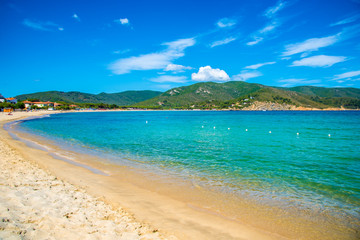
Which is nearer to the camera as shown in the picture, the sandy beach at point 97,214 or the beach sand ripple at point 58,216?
the beach sand ripple at point 58,216

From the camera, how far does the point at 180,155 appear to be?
18.4 meters

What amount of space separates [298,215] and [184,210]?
4202 millimetres

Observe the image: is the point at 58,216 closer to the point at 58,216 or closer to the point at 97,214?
the point at 58,216

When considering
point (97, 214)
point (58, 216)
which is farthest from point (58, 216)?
point (97, 214)

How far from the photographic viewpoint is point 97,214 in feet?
22.0

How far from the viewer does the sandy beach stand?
5.53m

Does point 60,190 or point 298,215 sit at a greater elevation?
point 60,190

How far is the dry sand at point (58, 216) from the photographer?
5.33m

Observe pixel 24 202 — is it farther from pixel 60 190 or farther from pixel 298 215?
pixel 298 215

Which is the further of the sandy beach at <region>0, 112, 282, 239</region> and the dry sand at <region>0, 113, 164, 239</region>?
the sandy beach at <region>0, 112, 282, 239</region>

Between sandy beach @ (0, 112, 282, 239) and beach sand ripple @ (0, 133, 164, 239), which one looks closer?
beach sand ripple @ (0, 133, 164, 239)

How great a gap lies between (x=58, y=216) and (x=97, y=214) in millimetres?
1089

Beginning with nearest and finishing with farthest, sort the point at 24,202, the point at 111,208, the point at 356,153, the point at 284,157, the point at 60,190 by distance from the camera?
the point at 24,202 → the point at 111,208 → the point at 60,190 → the point at 284,157 → the point at 356,153

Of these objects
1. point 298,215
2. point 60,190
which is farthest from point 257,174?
point 60,190
